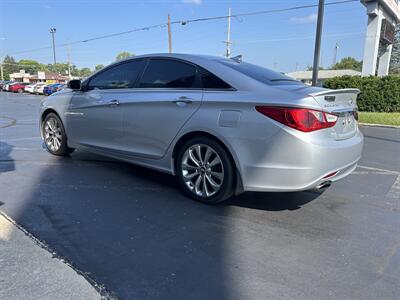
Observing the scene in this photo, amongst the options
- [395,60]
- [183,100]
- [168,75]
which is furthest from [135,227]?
[395,60]

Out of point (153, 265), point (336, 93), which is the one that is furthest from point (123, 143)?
point (336, 93)

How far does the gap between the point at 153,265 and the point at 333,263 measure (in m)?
1.40

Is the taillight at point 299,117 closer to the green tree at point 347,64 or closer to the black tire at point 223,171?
the black tire at point 223,171

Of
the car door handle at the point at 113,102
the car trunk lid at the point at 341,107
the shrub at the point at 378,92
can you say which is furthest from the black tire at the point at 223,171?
the shrub at the point at 378,92

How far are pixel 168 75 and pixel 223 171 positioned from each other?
55.8 inches

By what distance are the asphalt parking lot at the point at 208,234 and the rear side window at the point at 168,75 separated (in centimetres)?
129

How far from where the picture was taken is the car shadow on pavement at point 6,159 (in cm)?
531

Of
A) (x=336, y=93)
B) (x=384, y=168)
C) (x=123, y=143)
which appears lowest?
(x=384, y=168)

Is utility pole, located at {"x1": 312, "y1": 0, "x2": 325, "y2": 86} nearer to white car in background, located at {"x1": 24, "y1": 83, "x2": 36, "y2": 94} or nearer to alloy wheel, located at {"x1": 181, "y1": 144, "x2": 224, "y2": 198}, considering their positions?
alloy wheel, located at {"x1": 181, "y1": 144, "x2": 224, "y2": 198}

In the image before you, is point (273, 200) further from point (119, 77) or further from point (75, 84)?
point (75, 84)

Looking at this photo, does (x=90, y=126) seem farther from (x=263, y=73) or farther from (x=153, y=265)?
(x=153, y=265)

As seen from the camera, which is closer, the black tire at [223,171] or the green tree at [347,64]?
the black tire at [223,171]

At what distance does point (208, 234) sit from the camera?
3281 mm

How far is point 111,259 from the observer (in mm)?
2768
